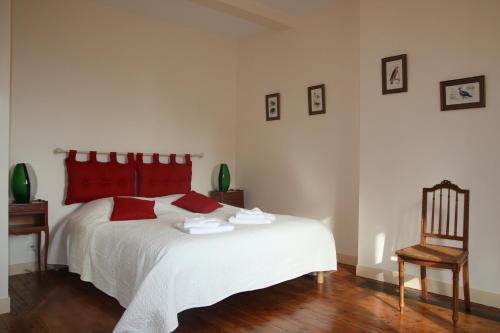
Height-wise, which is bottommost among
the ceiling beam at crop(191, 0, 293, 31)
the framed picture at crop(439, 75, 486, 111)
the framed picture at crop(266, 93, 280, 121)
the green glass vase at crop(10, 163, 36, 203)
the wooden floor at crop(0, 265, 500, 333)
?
the wooden floor at crop(0, 265, 500, 333)

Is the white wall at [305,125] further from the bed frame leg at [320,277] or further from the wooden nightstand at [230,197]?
the bed frame leg at [320,277]

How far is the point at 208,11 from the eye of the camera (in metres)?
4.37

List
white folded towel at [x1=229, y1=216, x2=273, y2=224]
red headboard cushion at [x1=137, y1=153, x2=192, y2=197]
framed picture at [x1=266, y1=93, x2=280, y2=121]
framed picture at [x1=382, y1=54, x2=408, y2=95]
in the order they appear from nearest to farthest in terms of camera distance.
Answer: white folded towel at [x1=229, y1=216, x2=273, y2=224], framed picture at [x1=382, y1=54, x2=408, y2=95], red headboard cushion at [x1=137, y1=153, x2=192, y2=197], framed picture at [x1=266, y1=93, x2=280, y2=121]

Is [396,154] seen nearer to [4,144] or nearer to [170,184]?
[170,184]

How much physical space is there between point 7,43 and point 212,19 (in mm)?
→ 2466

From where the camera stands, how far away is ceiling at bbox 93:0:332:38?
4.11 m

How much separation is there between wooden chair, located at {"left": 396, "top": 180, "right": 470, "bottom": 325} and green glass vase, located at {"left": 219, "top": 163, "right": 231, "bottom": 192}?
99.8 inches

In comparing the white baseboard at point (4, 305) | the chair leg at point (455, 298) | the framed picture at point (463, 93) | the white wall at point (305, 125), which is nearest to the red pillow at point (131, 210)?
the white baseboard at point (4, 305)

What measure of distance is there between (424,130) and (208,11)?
2.66m

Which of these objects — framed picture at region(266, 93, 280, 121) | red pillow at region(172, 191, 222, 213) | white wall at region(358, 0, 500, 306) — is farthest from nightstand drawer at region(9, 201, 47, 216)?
white wall at region(358, 0, 500, 306)

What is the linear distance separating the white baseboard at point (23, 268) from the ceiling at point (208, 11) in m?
2.74

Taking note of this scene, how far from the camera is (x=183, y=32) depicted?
4.86 meters

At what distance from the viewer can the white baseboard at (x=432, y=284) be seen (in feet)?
9.45

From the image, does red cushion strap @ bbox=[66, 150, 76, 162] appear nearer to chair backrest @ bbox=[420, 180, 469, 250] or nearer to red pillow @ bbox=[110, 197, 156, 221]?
red pillow @ bbox=[110, 197, 156, 221]
